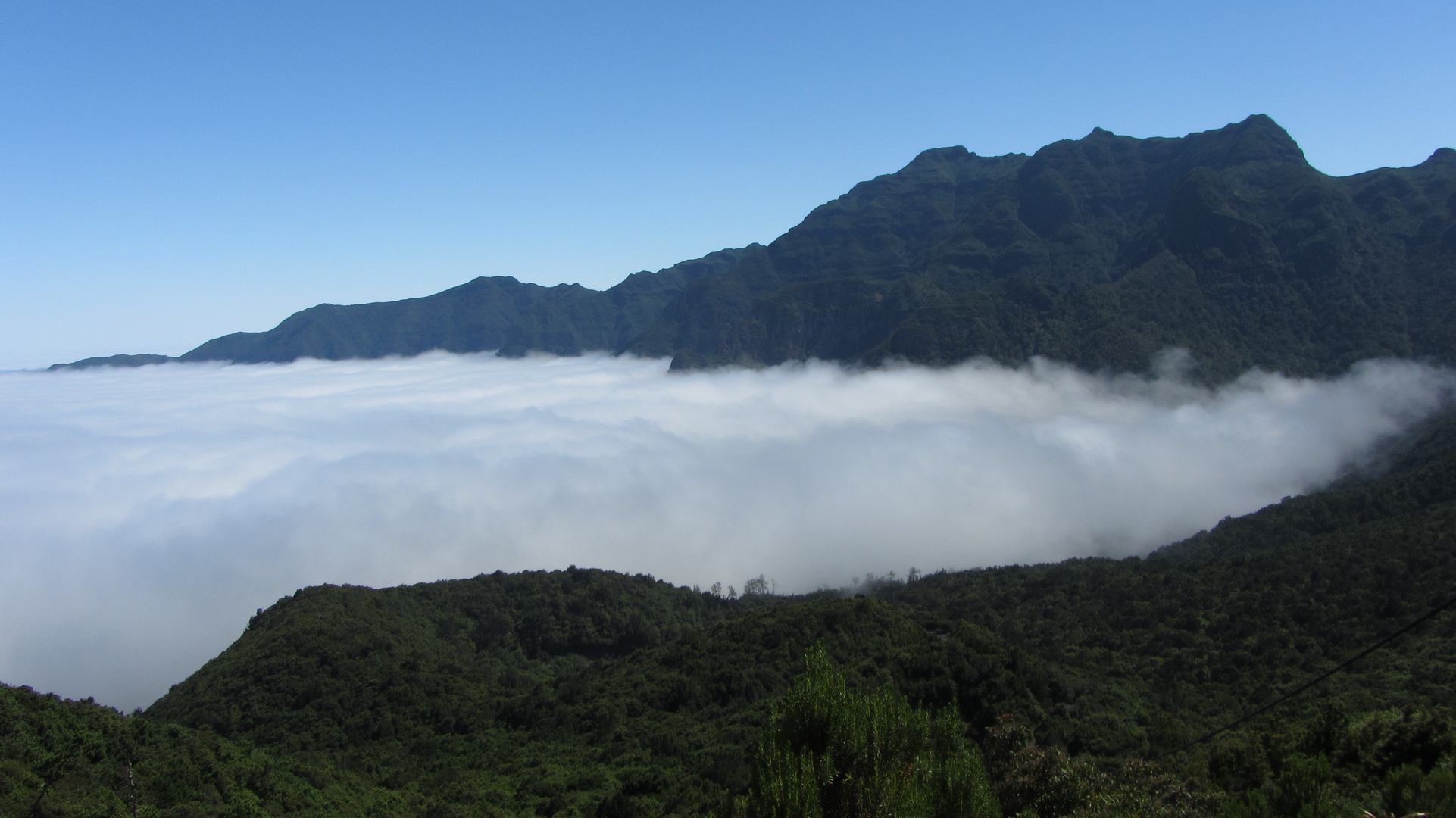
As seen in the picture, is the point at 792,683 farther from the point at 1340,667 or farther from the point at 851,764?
the point at 1340,667

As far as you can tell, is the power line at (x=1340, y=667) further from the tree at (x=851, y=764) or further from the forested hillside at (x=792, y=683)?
the tree at (x=851, y=764)

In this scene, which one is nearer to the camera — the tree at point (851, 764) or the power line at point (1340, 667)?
the power line at point (1340, 667)

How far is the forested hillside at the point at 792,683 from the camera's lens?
25062 millimetres

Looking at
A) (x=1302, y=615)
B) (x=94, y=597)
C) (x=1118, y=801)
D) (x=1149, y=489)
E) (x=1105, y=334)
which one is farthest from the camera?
(x=1105, y=334)

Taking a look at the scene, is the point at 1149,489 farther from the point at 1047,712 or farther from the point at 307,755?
the point at 307,755

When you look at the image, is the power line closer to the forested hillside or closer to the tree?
the forested hillside

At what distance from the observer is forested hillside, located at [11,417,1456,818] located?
987 inches

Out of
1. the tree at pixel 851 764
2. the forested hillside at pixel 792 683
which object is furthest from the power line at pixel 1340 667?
the tree at pixel 851 764

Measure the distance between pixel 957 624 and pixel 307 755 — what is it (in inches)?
1941

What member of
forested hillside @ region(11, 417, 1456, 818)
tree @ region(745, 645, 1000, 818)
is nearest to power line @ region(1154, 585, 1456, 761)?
forested hillside @ region(11, 417, 1456, 818)

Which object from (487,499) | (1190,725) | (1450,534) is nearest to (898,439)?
(487,499)

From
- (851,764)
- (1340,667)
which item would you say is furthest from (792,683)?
(1340,667)

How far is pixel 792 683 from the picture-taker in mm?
42875

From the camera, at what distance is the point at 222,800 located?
1451 inches
